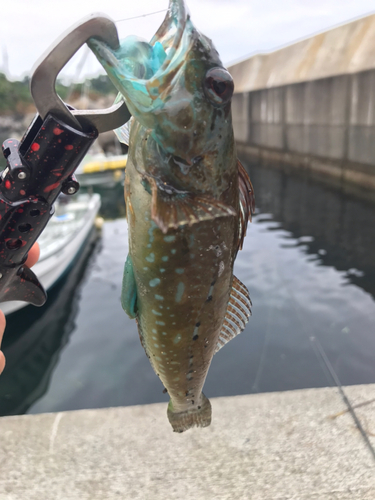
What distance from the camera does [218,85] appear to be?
4.57 feet

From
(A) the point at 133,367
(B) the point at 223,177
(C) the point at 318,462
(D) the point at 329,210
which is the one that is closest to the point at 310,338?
(A) the point at 133,367

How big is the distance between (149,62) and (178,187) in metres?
0.44

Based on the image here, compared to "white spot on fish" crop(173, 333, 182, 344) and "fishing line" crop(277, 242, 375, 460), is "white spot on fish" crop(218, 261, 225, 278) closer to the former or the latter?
"white spot on fish" crop(173, 333, 182, 344)

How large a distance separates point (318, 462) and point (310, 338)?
4.96 m

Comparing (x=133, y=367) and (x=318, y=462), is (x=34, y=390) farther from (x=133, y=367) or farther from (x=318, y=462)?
(x=318, y=462)

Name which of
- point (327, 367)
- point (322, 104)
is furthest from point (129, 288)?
point (322, 104)

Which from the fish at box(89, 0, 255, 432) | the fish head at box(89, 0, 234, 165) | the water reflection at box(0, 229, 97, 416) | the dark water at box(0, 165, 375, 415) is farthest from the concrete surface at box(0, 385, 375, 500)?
the water reflection at box(0, 229, 97, 416)

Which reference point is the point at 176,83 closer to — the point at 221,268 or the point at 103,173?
the point at 221,268

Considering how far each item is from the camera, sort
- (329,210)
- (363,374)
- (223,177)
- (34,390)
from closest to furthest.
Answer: (223,177), (363,374), (34,390), (329,210)

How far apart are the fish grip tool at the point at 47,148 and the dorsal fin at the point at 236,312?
90 cm

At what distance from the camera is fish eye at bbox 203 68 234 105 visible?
4.54 ft

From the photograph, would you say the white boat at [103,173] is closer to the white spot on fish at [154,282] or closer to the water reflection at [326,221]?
the water reflection at [326,221]

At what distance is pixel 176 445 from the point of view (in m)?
3.61

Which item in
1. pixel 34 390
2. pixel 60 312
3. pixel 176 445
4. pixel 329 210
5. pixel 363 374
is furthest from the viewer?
pixel 329 210
